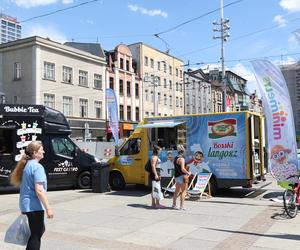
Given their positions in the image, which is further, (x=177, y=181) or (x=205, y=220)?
(x=177, y=181)

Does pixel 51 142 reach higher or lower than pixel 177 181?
higher

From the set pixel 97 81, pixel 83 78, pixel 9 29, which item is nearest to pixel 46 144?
pixel 9 29

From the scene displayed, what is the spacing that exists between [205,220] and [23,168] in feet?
17.7

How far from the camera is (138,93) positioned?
192ft

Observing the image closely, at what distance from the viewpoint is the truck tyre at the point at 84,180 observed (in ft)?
56.6

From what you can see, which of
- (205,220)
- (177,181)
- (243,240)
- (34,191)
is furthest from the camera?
(177,181)

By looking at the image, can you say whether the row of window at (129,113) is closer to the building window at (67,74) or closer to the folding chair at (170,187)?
the building window at (67,74)

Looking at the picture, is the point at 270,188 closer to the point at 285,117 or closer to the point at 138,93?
the point at 285,117

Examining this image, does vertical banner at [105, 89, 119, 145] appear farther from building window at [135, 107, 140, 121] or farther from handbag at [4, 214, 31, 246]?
building window at [135, 107, 140, 121]

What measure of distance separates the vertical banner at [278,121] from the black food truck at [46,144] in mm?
6579

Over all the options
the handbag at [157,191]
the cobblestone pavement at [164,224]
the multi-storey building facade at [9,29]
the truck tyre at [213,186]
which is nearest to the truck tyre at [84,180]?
the cobblestone pavement at [164,224]

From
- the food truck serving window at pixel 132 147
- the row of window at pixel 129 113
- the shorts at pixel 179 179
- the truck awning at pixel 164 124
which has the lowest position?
the shorts at pixel 179 179

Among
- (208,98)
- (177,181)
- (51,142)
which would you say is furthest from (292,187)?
(208,98)

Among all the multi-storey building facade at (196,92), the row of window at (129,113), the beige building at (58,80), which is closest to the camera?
the beige building at (58,80)
